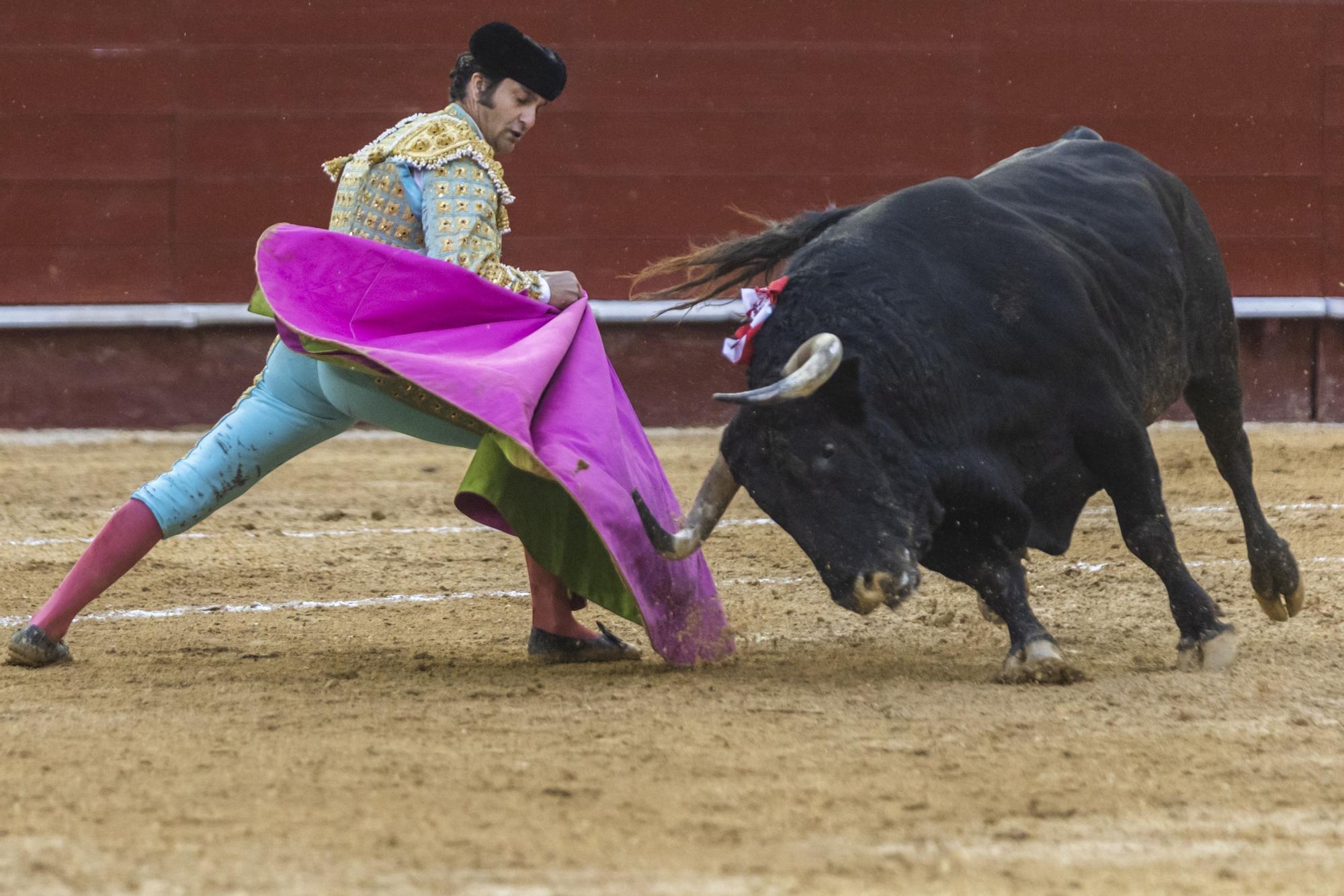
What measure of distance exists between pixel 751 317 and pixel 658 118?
4315 millimetres

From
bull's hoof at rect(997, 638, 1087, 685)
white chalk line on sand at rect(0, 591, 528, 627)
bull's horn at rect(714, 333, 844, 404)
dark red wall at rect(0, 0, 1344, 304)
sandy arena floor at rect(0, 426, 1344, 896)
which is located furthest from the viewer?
dark red wall at rect(0, 0, 1344, 304)

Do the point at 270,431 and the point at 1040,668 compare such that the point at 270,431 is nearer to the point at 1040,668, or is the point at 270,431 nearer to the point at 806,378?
the point at 806,378

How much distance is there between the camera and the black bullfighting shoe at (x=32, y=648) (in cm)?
314

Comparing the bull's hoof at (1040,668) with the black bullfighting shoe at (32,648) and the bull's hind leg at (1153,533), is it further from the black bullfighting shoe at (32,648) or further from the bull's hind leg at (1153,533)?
the black bullfighting shoe at (32,648)

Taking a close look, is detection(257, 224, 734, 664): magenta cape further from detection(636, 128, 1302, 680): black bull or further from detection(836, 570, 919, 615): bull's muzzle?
detection(836, 570, 919, 615): bull's muzzle

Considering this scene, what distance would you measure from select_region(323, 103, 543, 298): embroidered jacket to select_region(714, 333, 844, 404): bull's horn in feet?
1.83

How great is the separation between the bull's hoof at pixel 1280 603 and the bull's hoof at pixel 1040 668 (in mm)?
868

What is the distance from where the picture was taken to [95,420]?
708 centimetres

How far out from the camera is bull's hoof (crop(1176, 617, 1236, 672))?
10.4 feet

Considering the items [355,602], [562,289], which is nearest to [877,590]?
[562,289]

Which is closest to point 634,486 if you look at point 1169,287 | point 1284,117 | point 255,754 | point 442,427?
point 442,427

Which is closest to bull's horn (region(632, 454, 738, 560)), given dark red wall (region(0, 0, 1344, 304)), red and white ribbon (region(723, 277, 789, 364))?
red and white ribbon (region(723, 277, 789, 364))

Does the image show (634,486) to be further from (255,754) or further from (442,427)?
(255,754)

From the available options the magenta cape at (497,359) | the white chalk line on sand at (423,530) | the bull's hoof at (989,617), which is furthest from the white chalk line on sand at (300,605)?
the magenta cape at (497,359)
